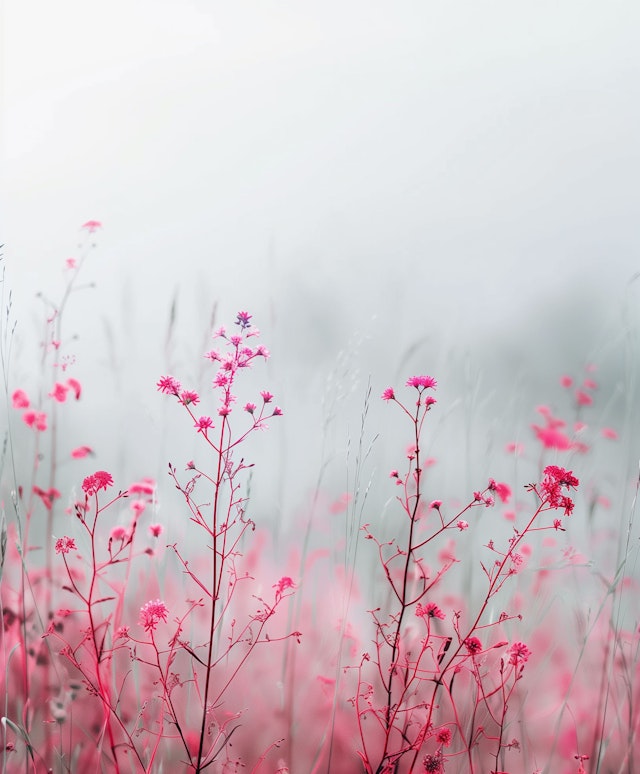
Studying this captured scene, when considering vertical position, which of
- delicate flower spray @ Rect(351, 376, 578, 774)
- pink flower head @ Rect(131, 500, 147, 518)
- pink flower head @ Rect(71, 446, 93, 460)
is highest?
pink flower head @ Rect(71, 446, 93, 460)

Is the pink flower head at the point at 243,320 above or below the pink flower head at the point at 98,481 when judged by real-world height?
above

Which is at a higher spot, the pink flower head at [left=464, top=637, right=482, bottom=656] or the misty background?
the misty background

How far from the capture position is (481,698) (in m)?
1.19

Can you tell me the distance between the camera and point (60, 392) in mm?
1279

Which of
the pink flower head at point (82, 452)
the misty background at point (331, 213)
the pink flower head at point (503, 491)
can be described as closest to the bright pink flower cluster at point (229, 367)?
the misty background at point (331, 213)

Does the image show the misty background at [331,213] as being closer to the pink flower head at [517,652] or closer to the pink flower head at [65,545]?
the pink flower head at [65,545]

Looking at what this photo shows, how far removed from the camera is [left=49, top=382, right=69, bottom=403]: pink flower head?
128cm

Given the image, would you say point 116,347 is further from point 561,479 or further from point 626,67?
point 626,67

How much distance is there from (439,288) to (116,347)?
58cm

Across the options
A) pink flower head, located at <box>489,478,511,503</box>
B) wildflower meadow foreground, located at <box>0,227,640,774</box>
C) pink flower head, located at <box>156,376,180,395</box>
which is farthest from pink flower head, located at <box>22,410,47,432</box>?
pink flower head, located at <box>489,478,511,503</box>

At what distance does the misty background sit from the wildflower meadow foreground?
0.03 meters

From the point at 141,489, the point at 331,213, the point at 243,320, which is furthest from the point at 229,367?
the point at 331,213

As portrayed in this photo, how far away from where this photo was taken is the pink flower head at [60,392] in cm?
128

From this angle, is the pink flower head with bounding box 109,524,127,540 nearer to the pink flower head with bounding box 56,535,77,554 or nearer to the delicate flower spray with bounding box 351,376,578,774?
the pink flower head with bounding box 56,535,77,554
